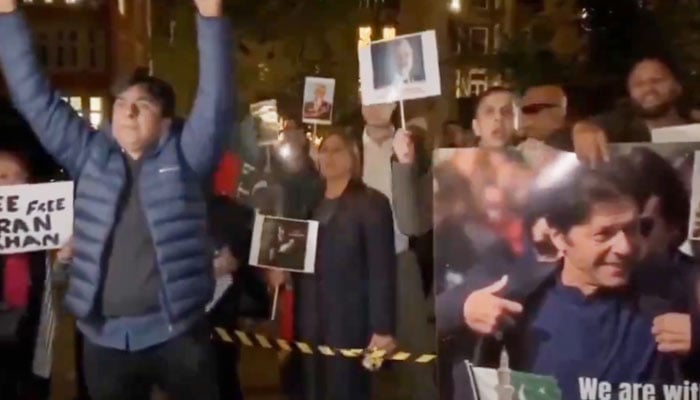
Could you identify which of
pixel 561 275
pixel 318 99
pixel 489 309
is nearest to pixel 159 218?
pixel 318 99

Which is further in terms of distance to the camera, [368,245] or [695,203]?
[368,245]

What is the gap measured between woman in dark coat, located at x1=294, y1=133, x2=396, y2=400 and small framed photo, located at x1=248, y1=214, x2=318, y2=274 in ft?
0.06

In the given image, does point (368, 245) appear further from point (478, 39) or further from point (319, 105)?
point (478, 39)

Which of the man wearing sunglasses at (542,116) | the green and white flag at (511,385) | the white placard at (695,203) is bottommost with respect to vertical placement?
the green and white flag at (511,385)

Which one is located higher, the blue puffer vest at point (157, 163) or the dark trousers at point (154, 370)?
the blue puffer vest at point (157, 163)

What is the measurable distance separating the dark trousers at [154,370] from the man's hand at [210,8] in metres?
0.59

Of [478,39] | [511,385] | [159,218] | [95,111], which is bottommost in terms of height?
[511,385]

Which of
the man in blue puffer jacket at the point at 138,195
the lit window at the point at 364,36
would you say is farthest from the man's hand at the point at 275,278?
the lit window at the point at 364,36

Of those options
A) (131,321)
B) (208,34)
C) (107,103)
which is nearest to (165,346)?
(131,321)

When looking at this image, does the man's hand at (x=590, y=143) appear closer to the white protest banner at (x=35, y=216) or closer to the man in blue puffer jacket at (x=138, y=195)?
the man in blue puffer jacket at (x=138, y=195)

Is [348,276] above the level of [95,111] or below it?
below

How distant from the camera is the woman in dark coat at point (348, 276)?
1.91 meters

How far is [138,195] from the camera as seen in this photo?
6.09 ft

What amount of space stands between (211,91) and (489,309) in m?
0.65
